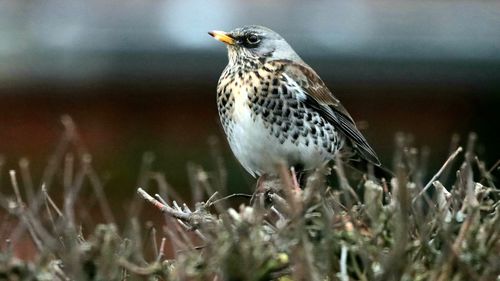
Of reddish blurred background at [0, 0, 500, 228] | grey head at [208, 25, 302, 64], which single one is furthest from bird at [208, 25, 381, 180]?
reddish blurred background at [0, 0, 500, 228]

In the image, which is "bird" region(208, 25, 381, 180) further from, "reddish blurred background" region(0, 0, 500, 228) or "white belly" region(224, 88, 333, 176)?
"reddish blurred background" region(0, 0, 500, 228)

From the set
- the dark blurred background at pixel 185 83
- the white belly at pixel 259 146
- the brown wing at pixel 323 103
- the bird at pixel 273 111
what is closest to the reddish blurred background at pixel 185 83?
the dark blurred background at pixel 185 83

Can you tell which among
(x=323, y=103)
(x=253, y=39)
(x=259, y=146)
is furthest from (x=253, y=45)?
(x=259, y=146)

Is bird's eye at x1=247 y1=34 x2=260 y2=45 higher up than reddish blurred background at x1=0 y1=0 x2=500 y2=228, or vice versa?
bird's eye at x1=247 y1=34 x2=260 y2=45

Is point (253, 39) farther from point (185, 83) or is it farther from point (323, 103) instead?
point (185, 83)

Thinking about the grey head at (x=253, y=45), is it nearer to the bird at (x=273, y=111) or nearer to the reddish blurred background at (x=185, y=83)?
the bird at (x=273, y=111)

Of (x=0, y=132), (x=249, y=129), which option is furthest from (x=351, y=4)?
(x=249, y=129)

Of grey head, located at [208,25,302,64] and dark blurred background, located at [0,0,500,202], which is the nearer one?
grey head, located at [208,25,302,64]
